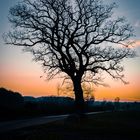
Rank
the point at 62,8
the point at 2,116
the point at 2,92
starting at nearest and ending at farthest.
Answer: the point at 62,8
the point at 2,116
the point at 2,92

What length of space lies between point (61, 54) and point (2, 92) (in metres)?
58.8

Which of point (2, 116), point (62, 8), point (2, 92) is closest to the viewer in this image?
point (62, 8)

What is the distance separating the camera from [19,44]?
37.7 metres

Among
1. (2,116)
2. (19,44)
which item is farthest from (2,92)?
(19,44)

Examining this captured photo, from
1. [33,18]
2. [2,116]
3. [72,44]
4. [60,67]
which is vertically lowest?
[2,116]

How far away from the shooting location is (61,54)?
36.7 m

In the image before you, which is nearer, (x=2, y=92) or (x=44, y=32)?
(x=44, y=32)

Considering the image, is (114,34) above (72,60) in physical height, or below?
above

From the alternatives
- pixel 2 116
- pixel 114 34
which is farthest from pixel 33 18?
pixel 2 116

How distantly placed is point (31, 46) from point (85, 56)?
6.13m

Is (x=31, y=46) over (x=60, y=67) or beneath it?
over

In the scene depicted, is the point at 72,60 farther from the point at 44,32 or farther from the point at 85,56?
the point at 44,32

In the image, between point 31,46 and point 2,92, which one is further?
point 2,92

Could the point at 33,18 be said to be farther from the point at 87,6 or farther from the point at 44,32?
the point at 87,6
